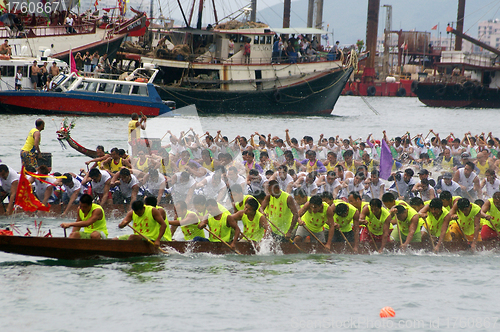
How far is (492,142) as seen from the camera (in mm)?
20594

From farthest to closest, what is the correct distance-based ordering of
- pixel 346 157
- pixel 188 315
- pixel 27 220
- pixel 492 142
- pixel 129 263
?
pixel 492 142 → pixel 346 157 → pixel 27 220 → pixel 129 263 → pixel 188 315

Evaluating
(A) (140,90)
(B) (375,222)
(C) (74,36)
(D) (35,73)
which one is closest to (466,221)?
(B) (375,222)

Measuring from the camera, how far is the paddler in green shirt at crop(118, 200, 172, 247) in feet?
34.1

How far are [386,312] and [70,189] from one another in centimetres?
782

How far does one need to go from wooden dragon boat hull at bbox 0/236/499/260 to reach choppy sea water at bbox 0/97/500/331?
150 millimetres

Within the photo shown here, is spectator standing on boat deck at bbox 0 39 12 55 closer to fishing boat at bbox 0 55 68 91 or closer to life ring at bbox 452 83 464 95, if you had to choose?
fishing boat at bbox 0 55 68 91

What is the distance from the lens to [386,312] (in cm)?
905

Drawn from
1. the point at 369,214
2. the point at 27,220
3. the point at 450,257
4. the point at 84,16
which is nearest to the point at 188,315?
the point at 369,214

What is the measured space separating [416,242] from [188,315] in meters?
5.03

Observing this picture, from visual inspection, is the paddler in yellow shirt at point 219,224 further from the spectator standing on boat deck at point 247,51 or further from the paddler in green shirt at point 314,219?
the spectator standing on boat deck at point 247,51

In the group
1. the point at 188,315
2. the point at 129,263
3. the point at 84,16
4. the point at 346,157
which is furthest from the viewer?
the point at 84,16

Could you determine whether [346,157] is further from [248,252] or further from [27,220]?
[27,220]

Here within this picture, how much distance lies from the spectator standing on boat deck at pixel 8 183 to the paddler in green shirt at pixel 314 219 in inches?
241

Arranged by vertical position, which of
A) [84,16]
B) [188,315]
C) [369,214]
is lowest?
[188,315]
